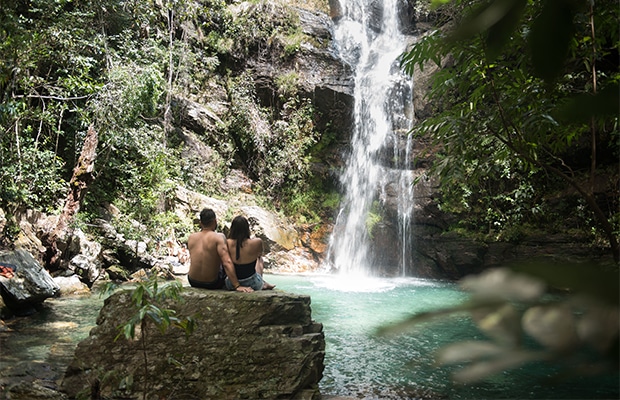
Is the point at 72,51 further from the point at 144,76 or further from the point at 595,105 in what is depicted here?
the point at 595,105

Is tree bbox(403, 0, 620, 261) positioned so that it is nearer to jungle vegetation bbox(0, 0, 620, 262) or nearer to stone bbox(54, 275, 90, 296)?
jungle vegetation bbox(0, 0, 620, 262)

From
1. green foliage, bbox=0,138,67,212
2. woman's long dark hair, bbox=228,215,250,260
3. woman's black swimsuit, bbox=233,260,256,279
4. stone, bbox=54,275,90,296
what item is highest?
green foliage, bbox=0,138,67,212

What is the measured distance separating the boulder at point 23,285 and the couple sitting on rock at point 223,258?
3.06 m

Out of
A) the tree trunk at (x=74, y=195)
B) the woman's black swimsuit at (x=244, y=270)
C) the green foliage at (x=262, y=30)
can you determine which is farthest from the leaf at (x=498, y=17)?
the green foliage at (x=262, y=30)

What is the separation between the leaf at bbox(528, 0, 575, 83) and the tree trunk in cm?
912

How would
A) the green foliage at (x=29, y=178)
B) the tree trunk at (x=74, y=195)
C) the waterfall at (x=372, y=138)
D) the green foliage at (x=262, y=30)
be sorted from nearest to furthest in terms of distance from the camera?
the green foliage at (x=29, y=178) → the tree trunk at (x=74, y=195) → the waterfall at (x=372, y=138) → the green foliage at (x=262, y=30)

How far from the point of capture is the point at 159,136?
11.1 meters

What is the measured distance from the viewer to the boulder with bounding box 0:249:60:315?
5.58 metres

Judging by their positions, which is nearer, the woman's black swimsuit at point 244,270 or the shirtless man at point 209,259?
the shirtless man at point 209,259

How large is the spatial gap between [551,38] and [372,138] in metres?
16.2

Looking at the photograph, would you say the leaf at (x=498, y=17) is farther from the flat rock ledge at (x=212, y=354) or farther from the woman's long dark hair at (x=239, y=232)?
the woman's long dark hair at (x=239, y=232)

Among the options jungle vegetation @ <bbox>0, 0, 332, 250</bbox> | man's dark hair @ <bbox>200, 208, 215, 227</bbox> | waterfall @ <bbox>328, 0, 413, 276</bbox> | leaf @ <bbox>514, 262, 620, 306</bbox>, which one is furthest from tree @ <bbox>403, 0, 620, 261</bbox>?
waterfall @ <bbox>328, 0, 413, 276</bbox>

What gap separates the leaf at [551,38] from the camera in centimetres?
37

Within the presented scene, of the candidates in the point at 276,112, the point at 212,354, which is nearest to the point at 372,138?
the point at 276,112
